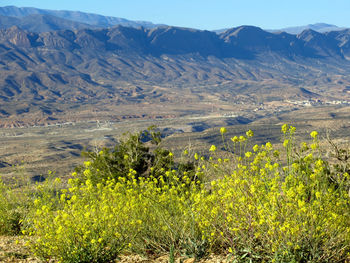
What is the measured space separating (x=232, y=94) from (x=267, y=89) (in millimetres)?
17924

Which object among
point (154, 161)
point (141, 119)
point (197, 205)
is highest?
point (197, 205)

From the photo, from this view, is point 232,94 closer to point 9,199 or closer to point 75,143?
point 75,143

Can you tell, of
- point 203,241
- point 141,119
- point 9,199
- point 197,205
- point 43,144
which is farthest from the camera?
point 141,119

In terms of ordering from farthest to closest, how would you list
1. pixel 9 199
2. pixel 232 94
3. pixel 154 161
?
1. pixel 232 94
2. pixel 154 161
3. pixel 9 199

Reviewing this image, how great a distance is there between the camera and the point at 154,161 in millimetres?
15250

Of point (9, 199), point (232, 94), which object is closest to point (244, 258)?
point (9, 199)

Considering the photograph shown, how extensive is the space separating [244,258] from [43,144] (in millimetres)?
75040

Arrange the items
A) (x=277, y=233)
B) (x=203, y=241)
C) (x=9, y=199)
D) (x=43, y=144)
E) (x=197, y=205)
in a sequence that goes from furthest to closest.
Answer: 1. (x=43, y=144)
2. (x=9, y=199)
3. (x=197, y=205)
4. (x=203, y=241)
5. (x=277, y=233)

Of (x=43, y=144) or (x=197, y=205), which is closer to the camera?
(x=197, y=205)

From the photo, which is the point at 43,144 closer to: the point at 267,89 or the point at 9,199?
the point at 9,199

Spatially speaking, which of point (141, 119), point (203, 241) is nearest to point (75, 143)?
point (141, 119)

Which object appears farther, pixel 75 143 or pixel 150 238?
pixel 75 143

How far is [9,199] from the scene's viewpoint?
9.34m

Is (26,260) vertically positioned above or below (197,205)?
below
